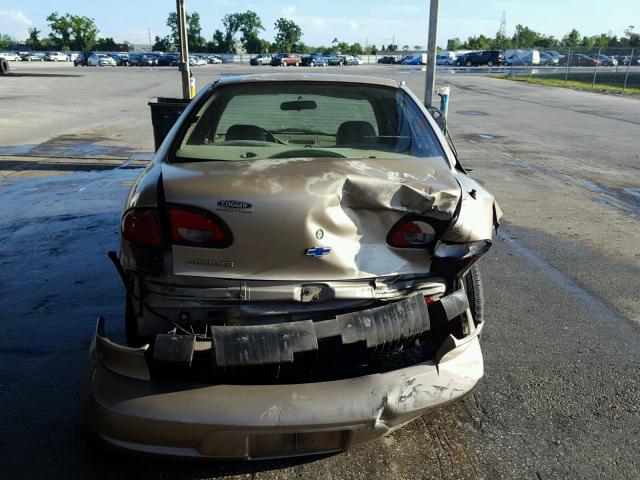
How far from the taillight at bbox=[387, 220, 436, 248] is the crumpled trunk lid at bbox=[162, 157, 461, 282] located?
29mm

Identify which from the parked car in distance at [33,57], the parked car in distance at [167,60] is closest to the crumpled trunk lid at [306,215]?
the parked car in distance at [167,60]

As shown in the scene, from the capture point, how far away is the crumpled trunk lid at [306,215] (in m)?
2.41

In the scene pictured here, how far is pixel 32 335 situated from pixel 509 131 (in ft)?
45.8

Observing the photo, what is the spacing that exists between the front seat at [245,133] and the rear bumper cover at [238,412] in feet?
5.52

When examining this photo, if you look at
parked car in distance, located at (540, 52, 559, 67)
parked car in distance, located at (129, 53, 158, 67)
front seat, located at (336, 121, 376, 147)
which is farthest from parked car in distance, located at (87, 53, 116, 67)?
front seat, located at (336, 121, 376, 147)

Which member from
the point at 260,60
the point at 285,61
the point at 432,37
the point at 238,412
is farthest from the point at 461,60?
the point at 238,412

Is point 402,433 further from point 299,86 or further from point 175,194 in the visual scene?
point 299,86

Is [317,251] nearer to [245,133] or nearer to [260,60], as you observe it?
[245,133]

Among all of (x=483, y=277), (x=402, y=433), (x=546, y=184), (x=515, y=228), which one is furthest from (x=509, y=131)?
(x=402, y=433)

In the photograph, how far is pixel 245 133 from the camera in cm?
368

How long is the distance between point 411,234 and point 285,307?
2.19ft

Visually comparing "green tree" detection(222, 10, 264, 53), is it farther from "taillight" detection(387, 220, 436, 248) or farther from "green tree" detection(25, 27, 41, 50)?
"taillight" detection(387, 220, 436, 248)

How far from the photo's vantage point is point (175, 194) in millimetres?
2459

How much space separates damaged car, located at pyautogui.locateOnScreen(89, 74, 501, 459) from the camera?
2.25 m
